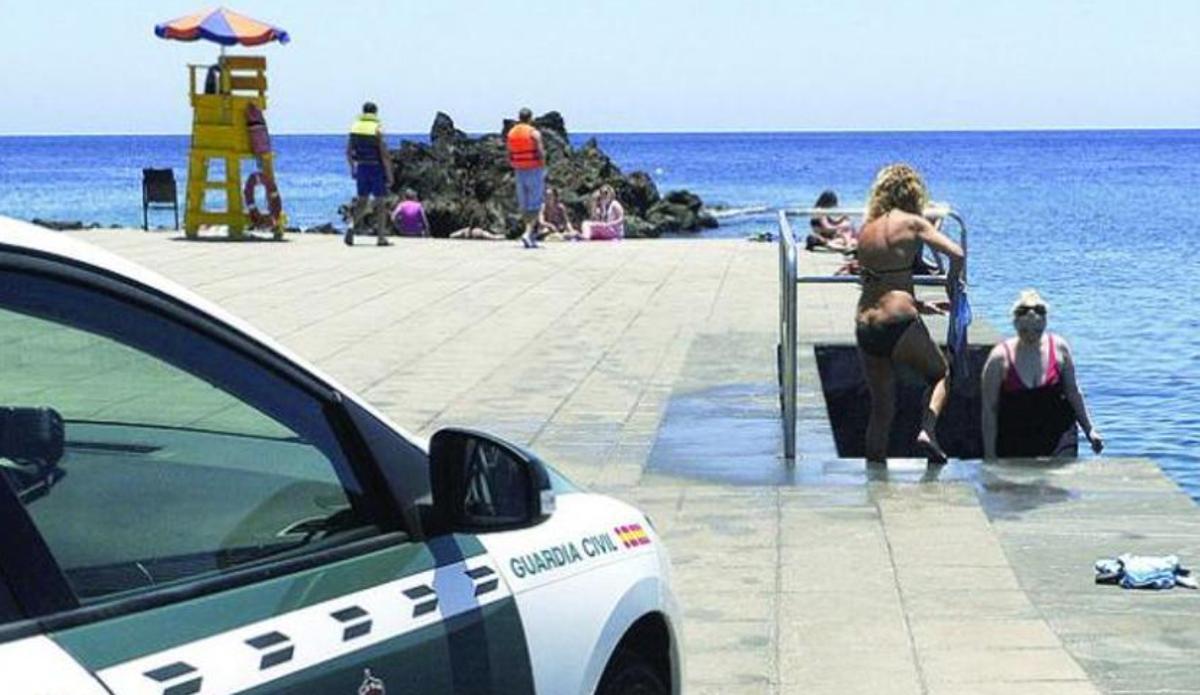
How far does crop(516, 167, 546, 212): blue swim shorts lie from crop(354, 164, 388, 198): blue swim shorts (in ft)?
5.55

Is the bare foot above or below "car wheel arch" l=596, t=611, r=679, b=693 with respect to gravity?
below

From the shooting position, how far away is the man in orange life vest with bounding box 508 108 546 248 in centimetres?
2511

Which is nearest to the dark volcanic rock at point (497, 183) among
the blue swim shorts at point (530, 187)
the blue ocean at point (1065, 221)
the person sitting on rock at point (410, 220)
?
the blue ocean at point (1065, 221)

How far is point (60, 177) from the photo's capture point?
397 feet

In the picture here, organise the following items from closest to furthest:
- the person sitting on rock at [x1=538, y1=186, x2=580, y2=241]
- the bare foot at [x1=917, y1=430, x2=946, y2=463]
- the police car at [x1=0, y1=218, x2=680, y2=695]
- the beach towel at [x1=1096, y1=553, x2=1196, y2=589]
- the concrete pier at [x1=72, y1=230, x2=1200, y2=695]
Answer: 1. the police car at [x1=0, y1=218, x2=680, y2=695]
2. the concrete pier at [x1=72, y1=230, x2=1200, y2=695]
3. the beach towel at [x1=1096, y1=553, x2=1196, y2=589]
4. the bare foot at [x1=917, y1=430, x2=946, y2=463]
5. the person sitting on rock at [x1=538, y1=186, x2=580, y2=241]

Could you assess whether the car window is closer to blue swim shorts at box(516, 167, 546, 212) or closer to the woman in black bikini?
the woman in black bikini

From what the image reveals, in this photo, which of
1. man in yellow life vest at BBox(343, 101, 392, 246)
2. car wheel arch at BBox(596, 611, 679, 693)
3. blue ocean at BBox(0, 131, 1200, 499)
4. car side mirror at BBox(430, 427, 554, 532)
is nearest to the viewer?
car side mirror at BBox(430, 427, 554, 532)

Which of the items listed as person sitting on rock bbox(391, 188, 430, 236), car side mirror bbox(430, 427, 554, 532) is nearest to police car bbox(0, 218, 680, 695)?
car side mirror bbox(430, 427, 554, 532)

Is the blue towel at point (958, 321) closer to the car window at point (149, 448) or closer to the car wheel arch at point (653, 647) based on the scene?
the car wheel arch at point (653, 647)

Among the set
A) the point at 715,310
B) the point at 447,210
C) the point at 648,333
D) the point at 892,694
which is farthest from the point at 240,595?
the point at 447,210

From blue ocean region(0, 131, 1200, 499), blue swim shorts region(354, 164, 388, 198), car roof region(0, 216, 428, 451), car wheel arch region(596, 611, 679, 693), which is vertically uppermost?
car roof region(0, 216, 428, 451)

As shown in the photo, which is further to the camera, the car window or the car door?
the car window

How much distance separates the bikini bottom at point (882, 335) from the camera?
404 inches

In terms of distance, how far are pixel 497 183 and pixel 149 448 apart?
46.4 m
